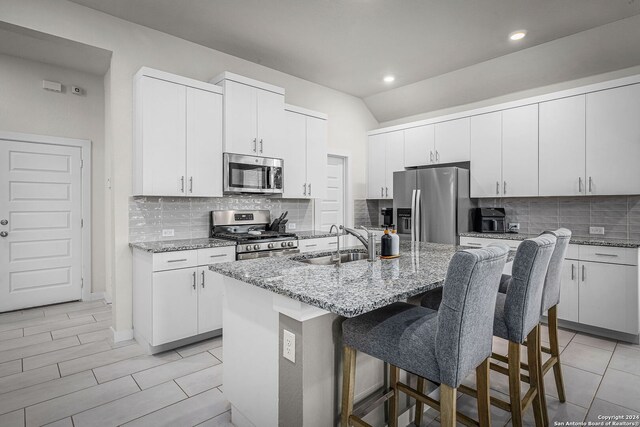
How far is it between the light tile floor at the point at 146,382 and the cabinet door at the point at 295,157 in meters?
2.01

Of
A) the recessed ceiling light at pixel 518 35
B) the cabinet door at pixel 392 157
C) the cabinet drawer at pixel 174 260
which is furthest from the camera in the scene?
the cabinet door at pixel 392 157

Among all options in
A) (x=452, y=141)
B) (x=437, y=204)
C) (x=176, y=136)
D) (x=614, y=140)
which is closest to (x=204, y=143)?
(x=176, y=136)

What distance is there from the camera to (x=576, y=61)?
146 inches

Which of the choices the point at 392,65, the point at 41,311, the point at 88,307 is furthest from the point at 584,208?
the point at 41,311

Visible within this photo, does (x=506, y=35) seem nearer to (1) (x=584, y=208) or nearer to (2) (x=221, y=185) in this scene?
(1) (x=584, y=208)

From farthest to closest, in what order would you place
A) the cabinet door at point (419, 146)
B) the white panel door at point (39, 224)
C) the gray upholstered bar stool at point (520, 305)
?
the cabinet door at point (419, 146) < the white panel door at point (39, 224) < the gray upholstered bar stool at point (520, 305)

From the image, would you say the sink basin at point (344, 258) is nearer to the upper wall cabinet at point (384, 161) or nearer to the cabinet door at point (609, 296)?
the cabinet door at point (609, 296)

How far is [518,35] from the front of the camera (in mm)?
3486

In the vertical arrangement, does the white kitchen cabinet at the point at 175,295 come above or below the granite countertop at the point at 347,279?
below

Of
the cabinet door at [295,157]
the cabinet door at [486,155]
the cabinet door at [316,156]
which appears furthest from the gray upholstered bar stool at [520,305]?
the cabinet door at [316,156]

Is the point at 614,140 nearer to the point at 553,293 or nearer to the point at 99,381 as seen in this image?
the point at 553,293

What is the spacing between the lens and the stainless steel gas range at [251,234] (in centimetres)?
340

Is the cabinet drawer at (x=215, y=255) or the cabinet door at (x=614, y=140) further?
the cabinet door at (x=614, y=140)

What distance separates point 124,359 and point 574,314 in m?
4.22
